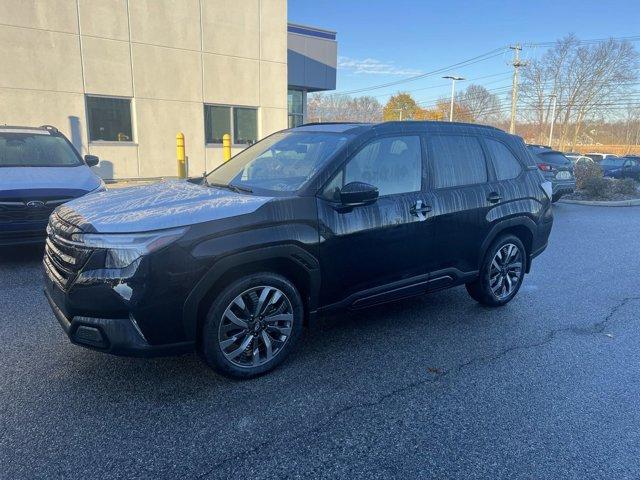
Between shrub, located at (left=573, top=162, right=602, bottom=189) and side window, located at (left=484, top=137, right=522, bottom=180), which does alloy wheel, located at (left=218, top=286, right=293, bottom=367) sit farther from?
shrub, located at (left=573, top=162, right=602, bottom=189)

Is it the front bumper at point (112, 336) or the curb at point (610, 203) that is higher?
the front bumper at point (112, 336)

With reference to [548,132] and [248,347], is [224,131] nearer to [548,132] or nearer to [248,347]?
[248,347]

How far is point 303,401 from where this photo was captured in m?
2.96

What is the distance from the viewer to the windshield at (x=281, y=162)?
3.53 metres

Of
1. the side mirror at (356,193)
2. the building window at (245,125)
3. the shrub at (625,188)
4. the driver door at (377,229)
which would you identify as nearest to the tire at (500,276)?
the driver door at (377,229)

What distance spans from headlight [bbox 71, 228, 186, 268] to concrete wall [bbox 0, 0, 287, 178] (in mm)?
12158

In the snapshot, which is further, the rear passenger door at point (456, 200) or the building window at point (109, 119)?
the building window at point (109, 119)

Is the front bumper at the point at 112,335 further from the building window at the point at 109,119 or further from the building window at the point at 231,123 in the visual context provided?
the building window at the point at 231,123

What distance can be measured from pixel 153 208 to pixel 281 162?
4.19 ft

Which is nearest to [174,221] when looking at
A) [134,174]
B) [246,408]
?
[246,408]

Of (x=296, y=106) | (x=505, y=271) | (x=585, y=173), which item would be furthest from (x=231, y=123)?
(x=505, y=271)

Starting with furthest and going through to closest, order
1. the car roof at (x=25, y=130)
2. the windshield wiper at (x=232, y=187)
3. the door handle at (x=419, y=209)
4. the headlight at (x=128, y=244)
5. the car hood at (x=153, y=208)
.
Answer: the car roof at (x=25, y=130) < the door handle at (x=419, y=209) < the windshield wiper at (x=232, y=187) < the car hood at (x=153, y=208) < the headlight at (x=128, y=244)

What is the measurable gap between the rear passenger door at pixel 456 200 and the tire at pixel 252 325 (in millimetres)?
1489

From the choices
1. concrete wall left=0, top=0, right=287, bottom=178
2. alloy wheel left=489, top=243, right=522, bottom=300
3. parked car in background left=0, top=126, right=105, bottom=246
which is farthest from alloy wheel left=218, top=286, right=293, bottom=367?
concrete wall left=0, top=0, right=287, bottom=178
